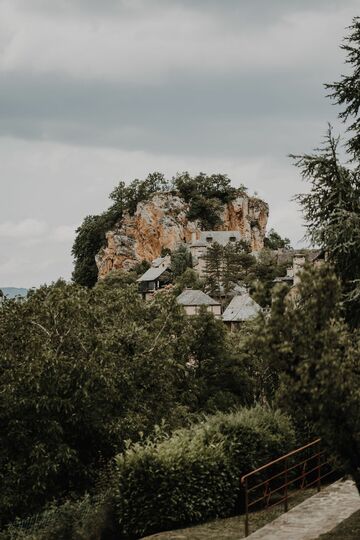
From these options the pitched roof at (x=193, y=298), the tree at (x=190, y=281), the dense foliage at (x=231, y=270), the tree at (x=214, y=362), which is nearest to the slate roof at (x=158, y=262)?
the dense foliage at (x=231, y=270)

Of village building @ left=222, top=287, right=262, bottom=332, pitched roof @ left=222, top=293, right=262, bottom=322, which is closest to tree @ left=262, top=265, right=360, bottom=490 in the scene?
village building @ left=222, top=287, right=262, bottom=332

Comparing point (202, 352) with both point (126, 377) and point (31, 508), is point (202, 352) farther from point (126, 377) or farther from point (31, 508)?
point (31, 508)

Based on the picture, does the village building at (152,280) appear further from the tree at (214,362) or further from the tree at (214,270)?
the tree at (214,362)

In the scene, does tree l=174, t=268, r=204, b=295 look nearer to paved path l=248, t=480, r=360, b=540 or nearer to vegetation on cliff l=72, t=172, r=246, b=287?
vegetation on cliff l=72, t=172, r=246, b=287

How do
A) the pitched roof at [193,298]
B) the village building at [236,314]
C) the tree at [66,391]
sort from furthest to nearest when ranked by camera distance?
the pitched roof at [193,298], the village building at [236,314], the tree at [66,391]

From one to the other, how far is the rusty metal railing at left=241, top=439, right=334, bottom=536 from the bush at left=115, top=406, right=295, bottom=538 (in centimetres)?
54

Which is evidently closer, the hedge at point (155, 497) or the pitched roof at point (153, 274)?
the hedge at point (155, 497)

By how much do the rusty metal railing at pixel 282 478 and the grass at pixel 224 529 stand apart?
0.90 feet

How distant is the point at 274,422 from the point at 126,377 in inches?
237

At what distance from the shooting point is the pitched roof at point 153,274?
109750 millimetres

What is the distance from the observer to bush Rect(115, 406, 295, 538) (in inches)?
555

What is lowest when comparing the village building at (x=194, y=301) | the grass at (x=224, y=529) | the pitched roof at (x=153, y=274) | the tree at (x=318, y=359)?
the grass at (x=224, y=529)

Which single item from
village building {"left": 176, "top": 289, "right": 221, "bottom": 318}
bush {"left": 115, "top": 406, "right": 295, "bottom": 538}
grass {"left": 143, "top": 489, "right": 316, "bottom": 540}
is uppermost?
village building {"left": 176, "top": 289, "right": 221, "bottom": 318}

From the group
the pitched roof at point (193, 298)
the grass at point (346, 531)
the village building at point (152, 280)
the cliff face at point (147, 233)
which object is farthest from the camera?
the cliff face at point (147, 233)
